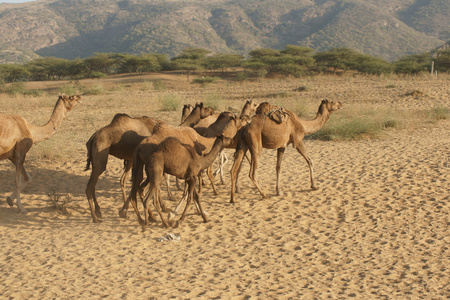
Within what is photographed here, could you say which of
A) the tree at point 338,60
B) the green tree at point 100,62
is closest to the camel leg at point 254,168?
the tree at point 338,60

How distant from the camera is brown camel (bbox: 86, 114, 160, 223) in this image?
7520mm

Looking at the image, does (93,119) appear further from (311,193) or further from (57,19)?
(57,19)

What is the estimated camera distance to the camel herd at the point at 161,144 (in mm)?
6977

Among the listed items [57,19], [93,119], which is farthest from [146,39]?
[93,119]

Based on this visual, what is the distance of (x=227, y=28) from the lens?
106375 millimetres

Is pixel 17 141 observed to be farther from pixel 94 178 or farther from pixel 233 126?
pixel 233 126

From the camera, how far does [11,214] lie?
8.17m

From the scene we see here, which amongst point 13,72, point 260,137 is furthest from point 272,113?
point 13,72

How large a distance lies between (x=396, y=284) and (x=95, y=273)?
3674 millimetres

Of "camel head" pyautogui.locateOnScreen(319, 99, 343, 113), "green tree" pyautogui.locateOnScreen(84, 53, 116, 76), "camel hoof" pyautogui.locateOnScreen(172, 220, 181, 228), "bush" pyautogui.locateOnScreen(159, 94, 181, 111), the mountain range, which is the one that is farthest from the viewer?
the mountain range

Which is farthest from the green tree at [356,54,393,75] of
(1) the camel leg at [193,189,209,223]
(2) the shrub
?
(1) the camel leg at [193,189,209,223]

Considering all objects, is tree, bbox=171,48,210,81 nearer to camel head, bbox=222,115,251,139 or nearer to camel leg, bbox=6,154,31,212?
camel leg, bbox=6,154,31,212

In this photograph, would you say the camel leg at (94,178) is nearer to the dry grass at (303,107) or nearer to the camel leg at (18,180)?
the camel leg at (18,180)

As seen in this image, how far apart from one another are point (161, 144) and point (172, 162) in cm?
34
